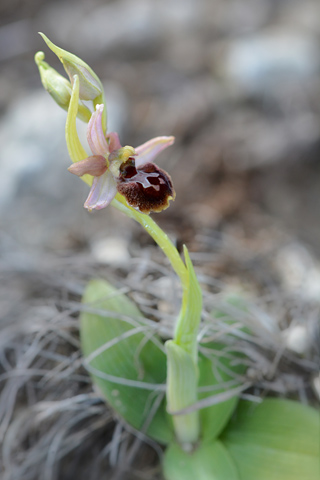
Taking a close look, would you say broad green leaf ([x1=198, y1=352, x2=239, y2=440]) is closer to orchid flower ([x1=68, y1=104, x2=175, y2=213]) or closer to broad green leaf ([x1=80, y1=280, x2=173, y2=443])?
broad green leaf ([x1=80, y1=280, x2=173, y2=443])

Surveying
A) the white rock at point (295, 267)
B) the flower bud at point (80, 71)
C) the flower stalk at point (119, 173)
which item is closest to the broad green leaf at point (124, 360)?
the flower stalk at point (119, 173)

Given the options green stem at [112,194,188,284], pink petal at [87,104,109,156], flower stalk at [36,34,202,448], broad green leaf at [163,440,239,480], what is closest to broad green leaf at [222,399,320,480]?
broad green leaf at [163,440,239,480]

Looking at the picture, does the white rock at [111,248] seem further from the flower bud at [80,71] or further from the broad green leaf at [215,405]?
the flower bud at [80,71]

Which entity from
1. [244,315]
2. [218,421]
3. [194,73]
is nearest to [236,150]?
[194,73]

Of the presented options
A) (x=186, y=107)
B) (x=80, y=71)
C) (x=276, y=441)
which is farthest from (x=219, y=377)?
(x=186, y=107)

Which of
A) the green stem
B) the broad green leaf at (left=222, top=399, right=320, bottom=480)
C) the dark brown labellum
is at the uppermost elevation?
the dark brown labellum

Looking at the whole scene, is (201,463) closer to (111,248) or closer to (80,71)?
(80,71)
